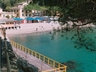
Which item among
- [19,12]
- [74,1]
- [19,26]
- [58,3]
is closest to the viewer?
[74,1]

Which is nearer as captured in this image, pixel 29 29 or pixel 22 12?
pixel 29 29

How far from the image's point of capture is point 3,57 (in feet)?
52.3

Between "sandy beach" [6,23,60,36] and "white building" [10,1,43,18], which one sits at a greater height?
"white building" [10,1,43,18]

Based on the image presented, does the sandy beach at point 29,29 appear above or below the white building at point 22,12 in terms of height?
below

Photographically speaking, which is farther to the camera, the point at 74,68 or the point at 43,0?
the point at 74,68

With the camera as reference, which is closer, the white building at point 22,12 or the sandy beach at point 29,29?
the sandy beach at point 29,29

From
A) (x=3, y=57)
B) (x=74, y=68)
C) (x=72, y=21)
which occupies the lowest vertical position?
(x=74, y=68)

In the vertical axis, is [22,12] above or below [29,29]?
above

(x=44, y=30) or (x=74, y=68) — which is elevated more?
(x=74, y=68)

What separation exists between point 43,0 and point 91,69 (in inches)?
462

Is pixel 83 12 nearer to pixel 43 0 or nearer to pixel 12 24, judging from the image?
pixel 43 0

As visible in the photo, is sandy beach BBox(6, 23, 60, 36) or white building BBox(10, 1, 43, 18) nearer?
sandy beach BBox(6, 23, 60, 36)

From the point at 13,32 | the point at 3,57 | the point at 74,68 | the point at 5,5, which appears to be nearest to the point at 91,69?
the point at 74,68

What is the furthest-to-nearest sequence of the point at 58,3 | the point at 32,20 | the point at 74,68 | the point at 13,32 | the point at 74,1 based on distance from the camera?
the point at 32,20
the point at 13,32
the point at 74,68
the point at 58,3
the point at 74,1
